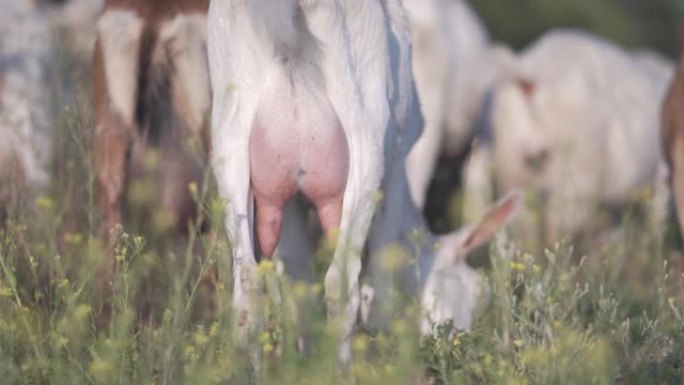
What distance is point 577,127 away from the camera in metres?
11.2

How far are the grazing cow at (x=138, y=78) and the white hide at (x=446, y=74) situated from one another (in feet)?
6.93

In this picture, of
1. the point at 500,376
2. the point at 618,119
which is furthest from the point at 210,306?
the point at 618,119

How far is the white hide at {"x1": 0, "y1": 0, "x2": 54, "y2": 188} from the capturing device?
848 centimetres

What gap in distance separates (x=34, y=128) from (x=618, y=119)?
4.82m

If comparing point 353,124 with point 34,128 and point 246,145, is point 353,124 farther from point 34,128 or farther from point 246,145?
point 34,128

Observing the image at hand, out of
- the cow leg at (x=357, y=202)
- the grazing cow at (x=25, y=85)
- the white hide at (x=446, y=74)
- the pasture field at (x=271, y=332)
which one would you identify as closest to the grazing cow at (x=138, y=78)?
the pasture field at (x=271, y=332)

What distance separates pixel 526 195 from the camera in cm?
735

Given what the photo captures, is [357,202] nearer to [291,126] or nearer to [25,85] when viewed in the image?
[291,126]

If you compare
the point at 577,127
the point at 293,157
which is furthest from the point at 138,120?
the point at 577,127

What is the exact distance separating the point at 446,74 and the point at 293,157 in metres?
4.24

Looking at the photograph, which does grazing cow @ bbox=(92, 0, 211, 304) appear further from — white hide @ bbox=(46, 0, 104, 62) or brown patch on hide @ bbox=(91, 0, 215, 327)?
white hide @ bbox=(46, 0, 104, 62)

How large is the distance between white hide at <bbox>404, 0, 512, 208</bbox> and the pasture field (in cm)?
306

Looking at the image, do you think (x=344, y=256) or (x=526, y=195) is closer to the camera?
(x=344, y=256)

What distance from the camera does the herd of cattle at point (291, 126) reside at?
5.83 metres
